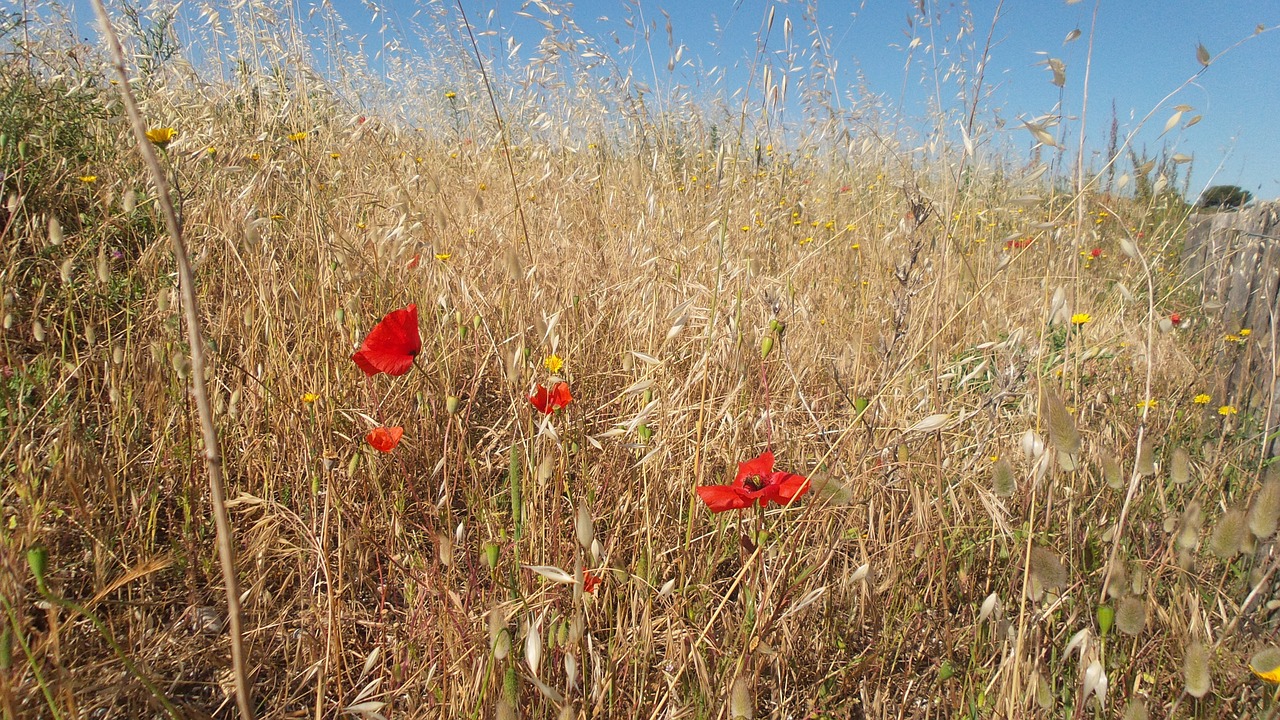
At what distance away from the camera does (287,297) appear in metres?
1.59

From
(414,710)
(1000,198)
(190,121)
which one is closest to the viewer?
(414,710)

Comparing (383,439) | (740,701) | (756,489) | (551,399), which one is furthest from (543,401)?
(740,701)

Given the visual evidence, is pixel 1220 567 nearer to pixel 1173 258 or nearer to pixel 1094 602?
pixel 1094 602

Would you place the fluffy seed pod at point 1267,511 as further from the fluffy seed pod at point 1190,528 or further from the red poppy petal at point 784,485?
the red poppy petal at point 784,485

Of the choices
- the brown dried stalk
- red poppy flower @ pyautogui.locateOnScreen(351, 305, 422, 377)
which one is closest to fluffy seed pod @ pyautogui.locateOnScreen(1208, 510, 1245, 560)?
the brown dried stalk

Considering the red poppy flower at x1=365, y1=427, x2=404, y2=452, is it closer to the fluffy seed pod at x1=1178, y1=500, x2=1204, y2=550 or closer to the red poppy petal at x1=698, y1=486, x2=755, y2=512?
the red poppy petal at x1=698, y1=486, x2=755, y2=512

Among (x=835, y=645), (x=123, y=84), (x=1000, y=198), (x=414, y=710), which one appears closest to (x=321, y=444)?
(x=414, y=710)

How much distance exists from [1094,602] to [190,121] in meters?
2.64

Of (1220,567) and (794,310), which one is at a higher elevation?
(794,310)

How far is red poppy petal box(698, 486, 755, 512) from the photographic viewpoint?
84 cm

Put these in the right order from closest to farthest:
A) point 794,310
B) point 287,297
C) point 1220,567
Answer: point 1220,567 → point 287,297 → point 794,310

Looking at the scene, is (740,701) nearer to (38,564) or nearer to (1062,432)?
(1062,432)

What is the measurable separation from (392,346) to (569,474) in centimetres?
48

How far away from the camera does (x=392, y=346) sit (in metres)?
1.08
